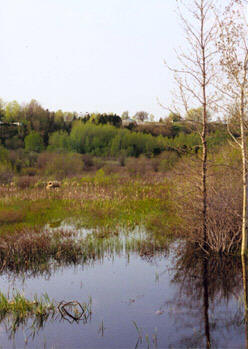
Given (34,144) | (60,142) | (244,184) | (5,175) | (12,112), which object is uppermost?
(12,112)

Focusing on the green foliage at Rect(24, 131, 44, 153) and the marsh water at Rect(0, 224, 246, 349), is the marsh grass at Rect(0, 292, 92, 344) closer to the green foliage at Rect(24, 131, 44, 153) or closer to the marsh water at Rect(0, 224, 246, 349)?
the marsh water at Rect(0, 224, 246, 349)

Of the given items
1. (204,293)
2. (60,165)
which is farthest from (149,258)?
(60,165)

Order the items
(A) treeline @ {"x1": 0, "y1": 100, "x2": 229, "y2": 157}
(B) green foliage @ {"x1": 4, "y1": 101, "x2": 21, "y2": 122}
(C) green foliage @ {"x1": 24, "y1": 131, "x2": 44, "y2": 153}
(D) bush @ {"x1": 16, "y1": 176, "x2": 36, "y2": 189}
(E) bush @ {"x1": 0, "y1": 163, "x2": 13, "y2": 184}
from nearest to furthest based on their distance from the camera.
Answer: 1. (D) bush @ {"x1": 16, "y1": 176, "x2": 36, "y2": 189}
2. (E) bush @ {"x1": 0, "y1": 163, "x2": 13, "y2": 184}
3. (C) green foliage @ {"x1": 24, "y1": 131, "x2": 44, "y2": 153}
4. (A) treeline @ {"x1": 0, "y1": 100, "x2": 229, "y2": 157}
5. (B) green foliage @ {"x1": 4, "y1": 101, "x2": 21, "y2": 122}

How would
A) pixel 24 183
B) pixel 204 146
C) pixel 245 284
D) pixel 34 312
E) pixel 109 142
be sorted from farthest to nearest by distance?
1. pixel 109 142
2. pixel 24 183
3. pixel 204 146
4. pixel 245 284
5. pixel 34 312

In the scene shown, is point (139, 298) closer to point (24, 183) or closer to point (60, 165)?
point (24, 183)

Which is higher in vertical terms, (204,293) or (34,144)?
(34,144)

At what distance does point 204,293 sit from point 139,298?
1.27 meters

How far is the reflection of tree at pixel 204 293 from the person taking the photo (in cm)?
604

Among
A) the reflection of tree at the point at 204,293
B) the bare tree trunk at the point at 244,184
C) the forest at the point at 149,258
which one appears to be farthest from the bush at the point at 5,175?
the bare tree trunk at the point at 244,184

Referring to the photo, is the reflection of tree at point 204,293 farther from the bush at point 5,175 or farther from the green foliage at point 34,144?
the green foliage at point 34,144

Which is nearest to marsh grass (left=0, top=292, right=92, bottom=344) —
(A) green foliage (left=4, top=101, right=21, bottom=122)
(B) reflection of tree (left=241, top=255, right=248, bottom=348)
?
(B) reflection of tree (left=241, top=255, right=248, bottom=348)

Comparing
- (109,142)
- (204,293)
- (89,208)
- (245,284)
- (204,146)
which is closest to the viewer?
(204,293)

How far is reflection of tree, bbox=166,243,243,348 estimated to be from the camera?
19.8 ft

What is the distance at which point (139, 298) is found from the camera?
23.8 feet
